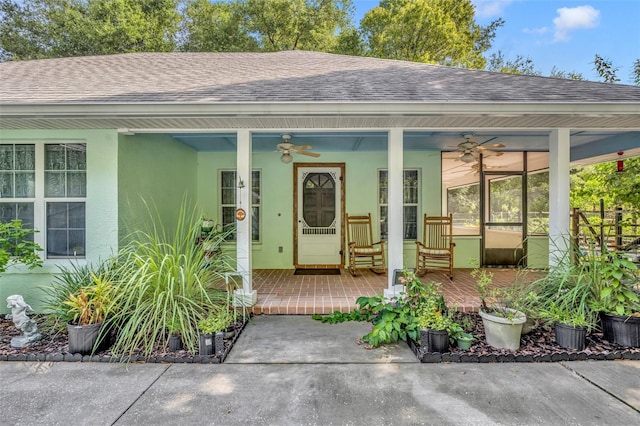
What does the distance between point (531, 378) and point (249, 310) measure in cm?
275

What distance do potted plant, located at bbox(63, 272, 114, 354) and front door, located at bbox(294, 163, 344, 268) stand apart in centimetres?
365

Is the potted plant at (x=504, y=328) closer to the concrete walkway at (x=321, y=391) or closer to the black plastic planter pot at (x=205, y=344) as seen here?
the concrete walkway at (x=321, y=391)

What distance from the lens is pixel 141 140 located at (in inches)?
169

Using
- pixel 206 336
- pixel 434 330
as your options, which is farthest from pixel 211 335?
pixel 434 330

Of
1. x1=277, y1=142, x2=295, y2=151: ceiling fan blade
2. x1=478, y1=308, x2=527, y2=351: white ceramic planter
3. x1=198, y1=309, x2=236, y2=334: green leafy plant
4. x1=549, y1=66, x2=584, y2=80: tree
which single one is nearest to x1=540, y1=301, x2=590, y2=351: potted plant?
x1=478, y1=308, x2=527, y2=351: white ceramic planter

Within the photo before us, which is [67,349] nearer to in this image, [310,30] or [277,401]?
[277,401]

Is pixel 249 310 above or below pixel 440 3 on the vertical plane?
below

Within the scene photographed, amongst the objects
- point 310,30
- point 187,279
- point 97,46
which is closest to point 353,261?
point 187,279

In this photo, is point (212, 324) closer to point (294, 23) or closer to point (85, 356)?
point (85, 356)

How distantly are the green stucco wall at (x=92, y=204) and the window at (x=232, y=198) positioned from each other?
2.60 m

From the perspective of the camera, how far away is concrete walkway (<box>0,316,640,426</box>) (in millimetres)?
2043

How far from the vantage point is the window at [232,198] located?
250 inches

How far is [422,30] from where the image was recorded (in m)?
12.5

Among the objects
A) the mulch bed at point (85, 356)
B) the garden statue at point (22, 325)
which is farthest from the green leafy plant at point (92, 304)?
the garden statue at point (22, 325)
